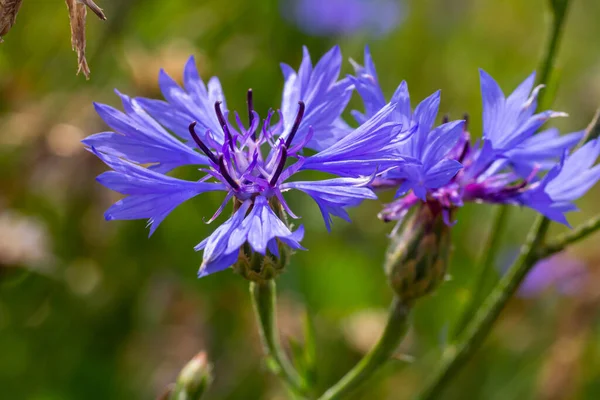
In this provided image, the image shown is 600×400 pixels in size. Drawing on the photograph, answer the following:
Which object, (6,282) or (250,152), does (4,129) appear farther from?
(250,152)

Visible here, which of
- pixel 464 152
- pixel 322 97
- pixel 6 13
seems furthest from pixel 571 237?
pixel 6 13

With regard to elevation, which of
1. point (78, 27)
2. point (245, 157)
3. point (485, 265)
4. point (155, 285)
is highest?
point (78, 27)

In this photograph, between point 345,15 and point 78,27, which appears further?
point 345,15

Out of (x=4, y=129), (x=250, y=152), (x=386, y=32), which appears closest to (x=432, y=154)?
(x=250, y=152)

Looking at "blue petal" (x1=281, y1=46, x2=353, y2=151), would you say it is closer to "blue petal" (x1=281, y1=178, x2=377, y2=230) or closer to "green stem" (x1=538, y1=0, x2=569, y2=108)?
"blue petal" (x1=281, y1=178, x2=377, y2=230)

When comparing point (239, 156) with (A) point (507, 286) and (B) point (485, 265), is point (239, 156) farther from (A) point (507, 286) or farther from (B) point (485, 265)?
(B) point (485, 265)

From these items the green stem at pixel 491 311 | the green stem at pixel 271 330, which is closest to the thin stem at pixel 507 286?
the green stem at pixel 491 311

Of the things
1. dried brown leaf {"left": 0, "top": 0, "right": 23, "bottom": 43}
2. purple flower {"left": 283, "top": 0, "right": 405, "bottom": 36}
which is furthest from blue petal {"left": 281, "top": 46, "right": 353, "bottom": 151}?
purple flower {"left": 283, "top": 0, "right": 405, "bottom": 36}
